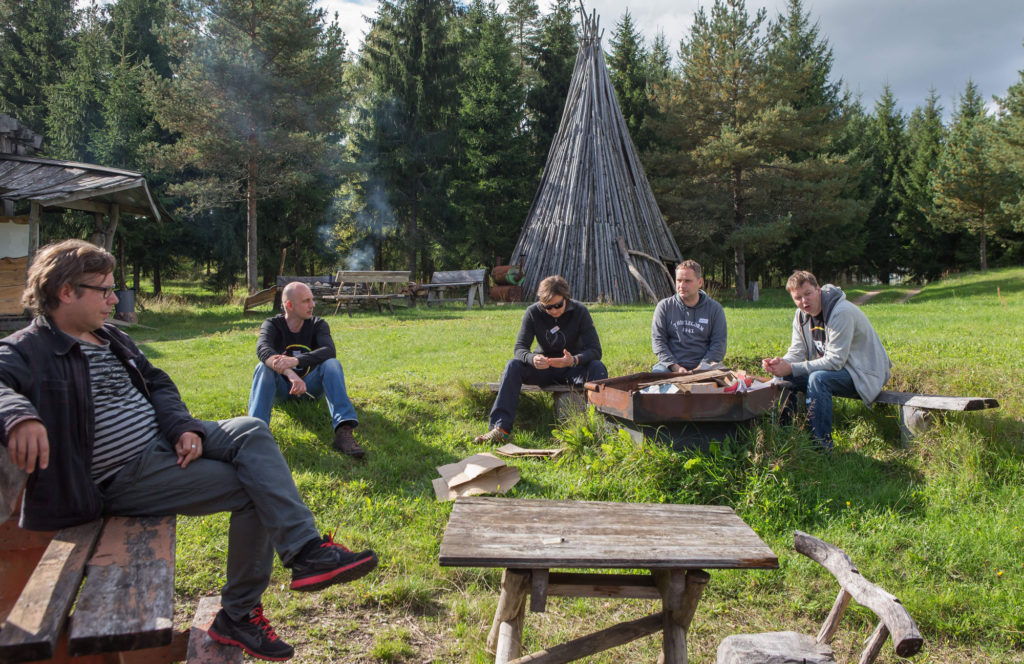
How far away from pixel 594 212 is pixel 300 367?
43.7 feet

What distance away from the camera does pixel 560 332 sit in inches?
227

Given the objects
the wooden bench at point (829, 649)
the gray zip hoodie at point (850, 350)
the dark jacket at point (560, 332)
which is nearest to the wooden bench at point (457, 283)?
the dark jacket at point (560, 332)

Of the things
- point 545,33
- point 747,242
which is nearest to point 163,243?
point 545,33

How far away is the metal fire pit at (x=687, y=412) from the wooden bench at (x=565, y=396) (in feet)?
2.77

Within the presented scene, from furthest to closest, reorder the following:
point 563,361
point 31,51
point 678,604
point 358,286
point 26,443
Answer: point 31,51
point 358,286
point 563,361
point 678,604
point 26,443

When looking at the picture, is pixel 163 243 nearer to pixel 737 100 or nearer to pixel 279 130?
pixel 279 130

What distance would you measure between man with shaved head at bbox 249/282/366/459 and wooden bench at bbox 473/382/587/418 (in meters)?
1.51

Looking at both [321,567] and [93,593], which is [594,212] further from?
[93,593]

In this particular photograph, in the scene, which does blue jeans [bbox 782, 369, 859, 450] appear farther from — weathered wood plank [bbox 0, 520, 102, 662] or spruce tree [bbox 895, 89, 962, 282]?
spruce tree [bbox 895, 89, 962, 282]

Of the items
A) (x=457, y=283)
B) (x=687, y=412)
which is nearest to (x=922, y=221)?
(x=457, y=283)

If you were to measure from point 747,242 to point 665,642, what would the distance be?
18335 millimetres

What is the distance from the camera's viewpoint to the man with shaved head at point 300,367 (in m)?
4.84

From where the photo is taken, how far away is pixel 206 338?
427 inches

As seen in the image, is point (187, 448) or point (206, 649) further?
point (187, 448)
